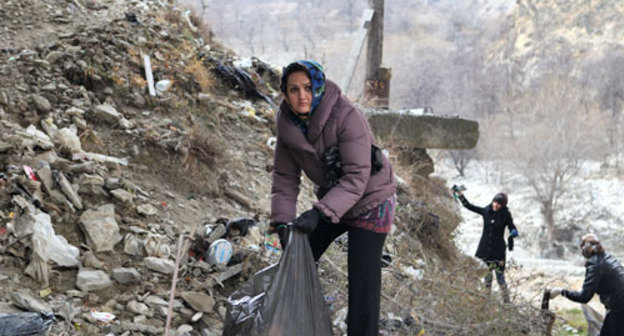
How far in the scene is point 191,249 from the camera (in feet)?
11.8

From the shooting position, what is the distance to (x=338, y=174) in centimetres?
228

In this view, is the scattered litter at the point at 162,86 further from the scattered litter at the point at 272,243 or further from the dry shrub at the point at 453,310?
the dry shrub at the point at 453,310

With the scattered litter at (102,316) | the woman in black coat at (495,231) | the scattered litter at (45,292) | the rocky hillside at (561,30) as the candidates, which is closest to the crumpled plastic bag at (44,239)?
the scattered litter at (45,292)

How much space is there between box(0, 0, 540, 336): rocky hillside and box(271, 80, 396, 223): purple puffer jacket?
3.60 feet

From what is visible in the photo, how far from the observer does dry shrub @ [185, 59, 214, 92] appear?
19.3 ft

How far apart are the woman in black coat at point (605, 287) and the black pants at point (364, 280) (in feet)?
8.58

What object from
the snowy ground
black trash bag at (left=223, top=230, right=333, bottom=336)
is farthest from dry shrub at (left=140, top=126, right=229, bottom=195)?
the snowy ground

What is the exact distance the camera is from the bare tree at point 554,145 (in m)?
22.9

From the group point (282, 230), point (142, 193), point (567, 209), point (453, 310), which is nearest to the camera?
point (282, 230)

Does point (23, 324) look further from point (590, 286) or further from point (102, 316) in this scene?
point (590, 286)

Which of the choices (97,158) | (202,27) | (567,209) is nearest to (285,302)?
(97,158)

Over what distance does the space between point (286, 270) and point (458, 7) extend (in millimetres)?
73345

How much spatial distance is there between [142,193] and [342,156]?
2.23 m

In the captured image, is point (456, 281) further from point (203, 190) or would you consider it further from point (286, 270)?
point (286, 270)
